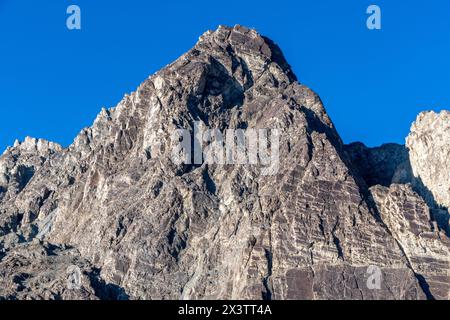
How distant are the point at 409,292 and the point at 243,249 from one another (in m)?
30.1

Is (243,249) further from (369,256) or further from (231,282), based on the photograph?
(369,256)

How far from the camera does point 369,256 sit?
7859 inches
